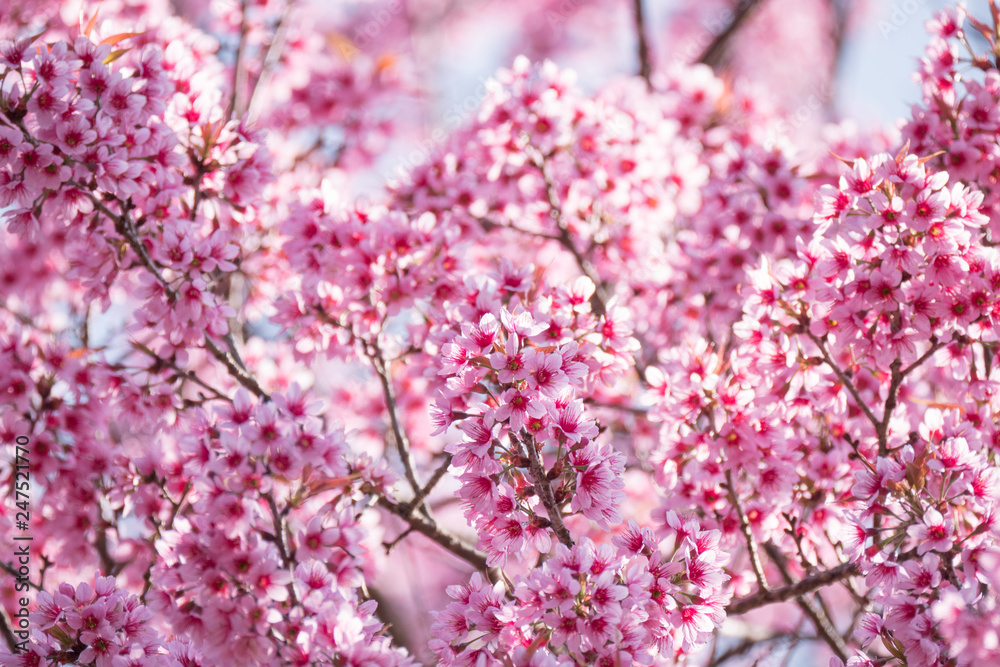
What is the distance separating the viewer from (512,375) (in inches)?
87.5

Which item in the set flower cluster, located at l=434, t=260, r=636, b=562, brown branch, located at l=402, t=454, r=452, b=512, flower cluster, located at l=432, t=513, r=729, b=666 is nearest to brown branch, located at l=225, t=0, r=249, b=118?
brown branch, located at l=402, t=454, r=452, b=512

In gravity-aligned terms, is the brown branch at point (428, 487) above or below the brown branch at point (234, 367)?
below

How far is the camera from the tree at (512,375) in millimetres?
2213

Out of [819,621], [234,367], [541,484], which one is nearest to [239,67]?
[234,367]

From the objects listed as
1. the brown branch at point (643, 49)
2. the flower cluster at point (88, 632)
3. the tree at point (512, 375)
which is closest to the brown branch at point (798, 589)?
the tree at point (512, 375)

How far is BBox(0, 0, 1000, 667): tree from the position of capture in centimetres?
221

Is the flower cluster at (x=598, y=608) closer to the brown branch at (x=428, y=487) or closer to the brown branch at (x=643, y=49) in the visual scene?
the brown branch at (x=428, y=487)

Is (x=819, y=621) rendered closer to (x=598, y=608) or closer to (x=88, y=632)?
(x=598, y=608)

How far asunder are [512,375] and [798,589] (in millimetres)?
1511

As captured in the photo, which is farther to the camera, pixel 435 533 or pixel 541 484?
pixel 435 533

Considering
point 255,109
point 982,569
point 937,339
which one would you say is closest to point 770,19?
point 255,109

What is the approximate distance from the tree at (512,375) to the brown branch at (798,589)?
0.02 m

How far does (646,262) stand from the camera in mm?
4305

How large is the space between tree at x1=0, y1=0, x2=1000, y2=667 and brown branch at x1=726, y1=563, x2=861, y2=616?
2 centimetres
